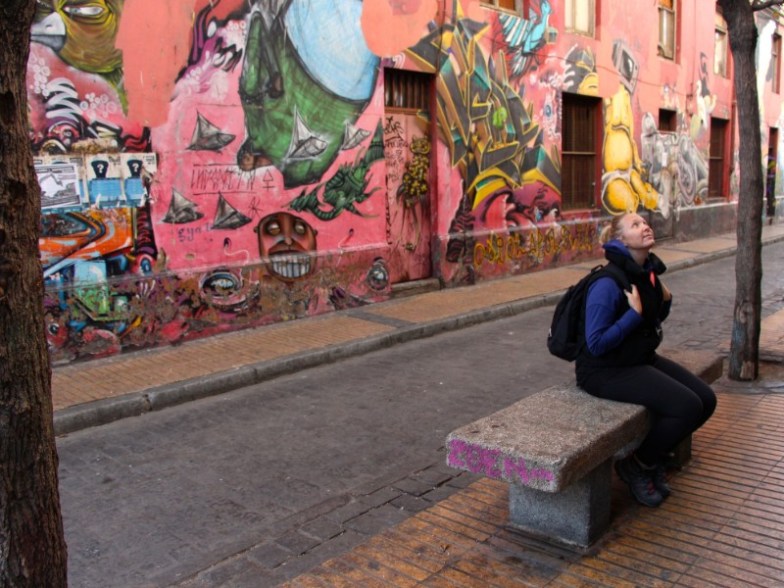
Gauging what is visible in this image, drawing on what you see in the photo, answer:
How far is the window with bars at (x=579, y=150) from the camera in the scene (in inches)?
567

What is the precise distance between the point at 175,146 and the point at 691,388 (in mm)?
6009

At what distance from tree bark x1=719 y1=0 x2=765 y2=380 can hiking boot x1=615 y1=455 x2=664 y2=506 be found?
277cm

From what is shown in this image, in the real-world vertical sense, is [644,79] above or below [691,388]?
above

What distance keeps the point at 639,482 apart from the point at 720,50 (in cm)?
2050

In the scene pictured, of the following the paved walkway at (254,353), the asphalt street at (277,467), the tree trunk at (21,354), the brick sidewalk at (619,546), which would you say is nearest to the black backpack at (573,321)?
the brick sidewalk at (619,546)

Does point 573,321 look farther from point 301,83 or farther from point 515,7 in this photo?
point 515,7

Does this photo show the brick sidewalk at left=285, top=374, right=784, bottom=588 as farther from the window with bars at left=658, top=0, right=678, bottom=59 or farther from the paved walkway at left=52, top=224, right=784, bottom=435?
the window with bars at left=658, top=0, right=678, bottom=59

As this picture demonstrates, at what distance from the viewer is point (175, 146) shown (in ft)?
25.9

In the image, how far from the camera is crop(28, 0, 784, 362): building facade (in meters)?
7.23

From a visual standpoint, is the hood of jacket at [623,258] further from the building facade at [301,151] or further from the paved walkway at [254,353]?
the building facade at [301,151]

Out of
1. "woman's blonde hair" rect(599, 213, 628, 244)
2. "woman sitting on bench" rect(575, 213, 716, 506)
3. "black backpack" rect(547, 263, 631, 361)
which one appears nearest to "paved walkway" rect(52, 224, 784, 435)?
"black backpack" rect(547, 263, 631, 361)

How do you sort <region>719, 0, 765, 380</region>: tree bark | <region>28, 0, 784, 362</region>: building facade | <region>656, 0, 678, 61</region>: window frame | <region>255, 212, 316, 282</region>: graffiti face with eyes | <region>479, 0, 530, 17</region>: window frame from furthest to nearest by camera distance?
<region>656, 0, 678, 61</region>: window frame → <region>479, 0, 530, 17</region>: window frame → <region>255, 212, 316, 282</region>: graffiti face with eyes → <region>28, 0, 784, 362</region>: building facade → <region>719, 0, 765, 380</region>: tree bark

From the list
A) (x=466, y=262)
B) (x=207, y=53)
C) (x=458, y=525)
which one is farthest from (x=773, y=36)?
(x=458, y=525)

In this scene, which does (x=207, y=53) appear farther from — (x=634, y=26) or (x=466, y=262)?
(x=634, y=26)
